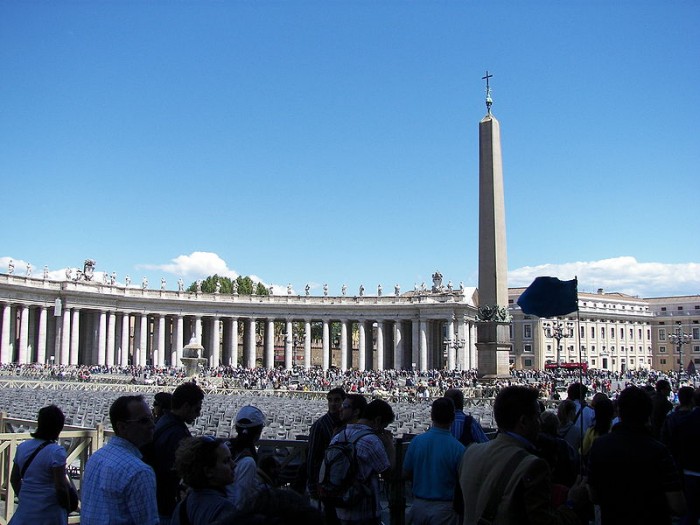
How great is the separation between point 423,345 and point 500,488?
2948 inches

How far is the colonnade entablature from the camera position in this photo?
68488 mm

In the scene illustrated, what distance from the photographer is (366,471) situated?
5.91 meters

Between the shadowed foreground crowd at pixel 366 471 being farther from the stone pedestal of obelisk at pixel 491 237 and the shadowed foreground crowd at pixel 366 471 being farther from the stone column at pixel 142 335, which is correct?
the stone column at pixel 142 335

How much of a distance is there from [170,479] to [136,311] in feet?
236

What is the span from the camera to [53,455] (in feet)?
19.5

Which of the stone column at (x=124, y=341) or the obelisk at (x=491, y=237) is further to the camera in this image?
the stone column at (x=124, y=341)

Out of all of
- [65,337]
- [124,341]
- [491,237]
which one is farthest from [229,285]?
[491,237]

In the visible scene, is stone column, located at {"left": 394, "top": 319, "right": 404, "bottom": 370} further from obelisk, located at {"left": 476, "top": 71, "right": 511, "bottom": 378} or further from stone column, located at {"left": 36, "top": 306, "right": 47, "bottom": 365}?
obelisk, located at {"left": 476, "top": 71, "right": 511, "bottom": 378}

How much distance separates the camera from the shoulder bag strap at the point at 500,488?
12.8 feet

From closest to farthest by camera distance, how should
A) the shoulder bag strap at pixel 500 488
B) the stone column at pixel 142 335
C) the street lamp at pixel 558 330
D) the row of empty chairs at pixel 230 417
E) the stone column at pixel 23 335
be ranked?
1. the shoulder bag strap at pixel 500 488
2. the row of empty chairs at pixel 230 417
3. the street lamp at pixel 558 330
4. the stone column at pixel 23 335
5. the stone column at pixel 142 335

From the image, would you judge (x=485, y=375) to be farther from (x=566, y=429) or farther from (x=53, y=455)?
(x=53, y=455)

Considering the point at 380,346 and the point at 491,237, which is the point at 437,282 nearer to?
the point at 380,346

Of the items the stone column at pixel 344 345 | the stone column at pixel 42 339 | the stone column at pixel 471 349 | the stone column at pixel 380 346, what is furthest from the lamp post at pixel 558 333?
the stone column at pixel 42 339

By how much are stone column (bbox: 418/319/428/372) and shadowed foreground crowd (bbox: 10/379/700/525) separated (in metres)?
70.3
